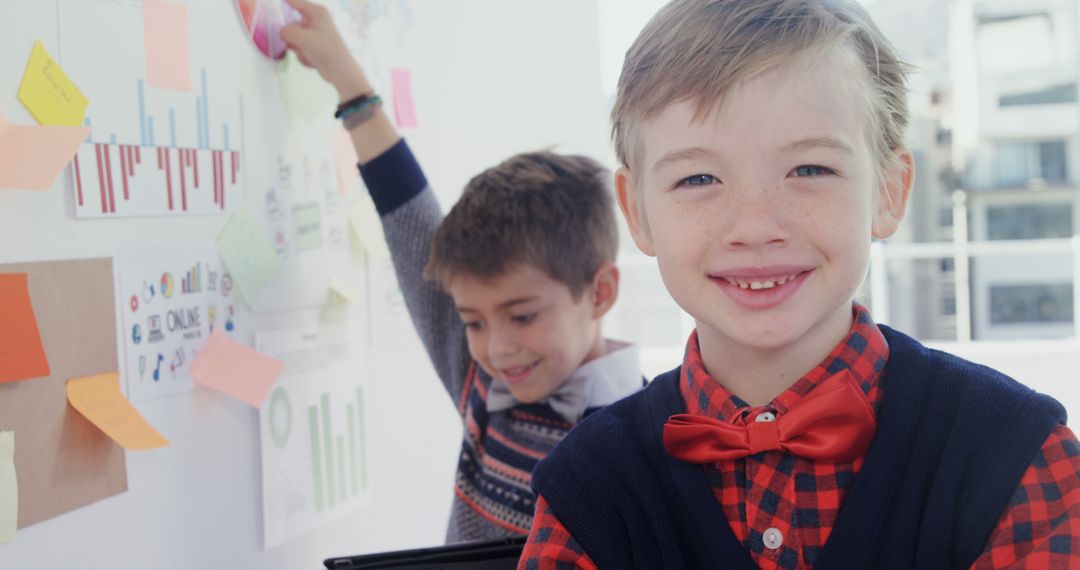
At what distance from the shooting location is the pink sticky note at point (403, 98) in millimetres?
1512

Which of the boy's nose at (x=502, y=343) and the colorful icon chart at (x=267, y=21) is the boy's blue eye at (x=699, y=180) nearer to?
the boy's nose at (x=502, y=343)

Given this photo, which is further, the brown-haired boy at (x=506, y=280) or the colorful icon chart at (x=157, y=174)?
the brown-haired boy at (x=506, y=280)

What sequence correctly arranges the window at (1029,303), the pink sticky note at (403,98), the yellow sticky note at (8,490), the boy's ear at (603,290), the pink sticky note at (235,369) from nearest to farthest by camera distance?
the yellow sticky note at (8,490), the pink sticky note at (235,369), the boy's ear at (603,290), the pink sticky note at (403,98), the window at (1029,303)

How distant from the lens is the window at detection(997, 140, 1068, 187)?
559 centimetres

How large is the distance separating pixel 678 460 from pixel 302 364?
60 centimetres

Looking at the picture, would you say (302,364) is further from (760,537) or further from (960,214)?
(960,214)

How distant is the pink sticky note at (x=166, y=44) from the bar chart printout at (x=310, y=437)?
0.30 meters

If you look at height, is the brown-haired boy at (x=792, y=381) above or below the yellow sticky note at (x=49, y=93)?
below

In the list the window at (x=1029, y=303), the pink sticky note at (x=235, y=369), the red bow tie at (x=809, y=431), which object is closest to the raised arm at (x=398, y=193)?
the pink sticky note at (x=235, y=369)

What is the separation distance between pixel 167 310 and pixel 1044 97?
5644 mm

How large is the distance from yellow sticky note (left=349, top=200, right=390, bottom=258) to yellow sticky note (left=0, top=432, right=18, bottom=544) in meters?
0.61

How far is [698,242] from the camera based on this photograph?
0.78 m

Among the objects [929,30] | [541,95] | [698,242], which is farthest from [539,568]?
[929,30]

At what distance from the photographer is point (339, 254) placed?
4.38 ft
